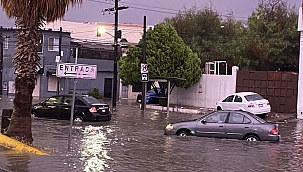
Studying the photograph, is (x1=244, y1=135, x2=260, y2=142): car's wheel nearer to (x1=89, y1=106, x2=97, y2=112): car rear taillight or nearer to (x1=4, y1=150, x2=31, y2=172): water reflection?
(x1=4, y1=150, x2=31, y2=172): water reflection

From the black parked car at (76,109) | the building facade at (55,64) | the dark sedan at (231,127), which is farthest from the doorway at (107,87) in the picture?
the dark sedan at (231,127)

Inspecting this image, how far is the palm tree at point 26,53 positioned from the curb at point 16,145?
0.89 feet

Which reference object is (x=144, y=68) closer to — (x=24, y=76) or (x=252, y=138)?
(x=252, y=138)

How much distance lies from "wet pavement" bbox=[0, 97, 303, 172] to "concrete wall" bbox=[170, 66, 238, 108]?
602 inches

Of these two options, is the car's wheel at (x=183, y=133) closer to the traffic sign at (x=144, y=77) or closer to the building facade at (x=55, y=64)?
the traffic sign at (x=144, y=77)

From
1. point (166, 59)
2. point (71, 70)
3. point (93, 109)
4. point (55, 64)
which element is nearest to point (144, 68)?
point (166, 59)

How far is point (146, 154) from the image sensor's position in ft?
44.5

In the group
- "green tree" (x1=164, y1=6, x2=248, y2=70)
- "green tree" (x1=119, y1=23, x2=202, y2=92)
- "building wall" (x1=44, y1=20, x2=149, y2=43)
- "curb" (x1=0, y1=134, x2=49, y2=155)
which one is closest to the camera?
"curb" (x1=0, y1=134, x2=49, y2=155)

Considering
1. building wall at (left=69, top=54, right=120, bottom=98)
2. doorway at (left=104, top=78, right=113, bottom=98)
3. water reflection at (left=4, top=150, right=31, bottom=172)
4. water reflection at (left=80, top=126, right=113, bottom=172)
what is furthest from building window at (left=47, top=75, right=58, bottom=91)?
water reflection at (left=4, top=150, right=31, bottom=172)

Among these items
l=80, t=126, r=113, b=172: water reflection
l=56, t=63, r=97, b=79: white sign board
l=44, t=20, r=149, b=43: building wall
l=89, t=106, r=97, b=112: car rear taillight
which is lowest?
l=80, t=126, r=113, b=172: water reflection

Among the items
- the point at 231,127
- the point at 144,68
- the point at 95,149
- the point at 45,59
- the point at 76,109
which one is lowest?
the point at 95,149

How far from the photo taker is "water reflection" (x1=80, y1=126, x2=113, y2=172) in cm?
1153

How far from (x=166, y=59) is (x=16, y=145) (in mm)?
24807

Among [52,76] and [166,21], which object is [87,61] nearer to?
[52,76]
